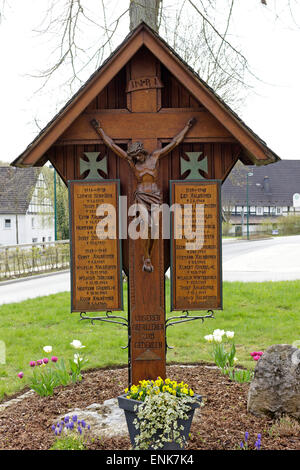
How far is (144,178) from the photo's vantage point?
4793mm

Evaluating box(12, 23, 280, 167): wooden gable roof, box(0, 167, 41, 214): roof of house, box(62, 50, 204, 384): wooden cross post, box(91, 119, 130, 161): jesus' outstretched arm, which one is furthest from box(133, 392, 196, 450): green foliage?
box(0, 167, 41, 214): roof of house

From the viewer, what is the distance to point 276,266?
20406mm

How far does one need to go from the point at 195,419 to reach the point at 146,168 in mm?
2494

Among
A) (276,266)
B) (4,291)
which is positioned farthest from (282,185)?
(4,291)

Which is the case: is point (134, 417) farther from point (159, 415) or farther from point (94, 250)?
point (94, 250)

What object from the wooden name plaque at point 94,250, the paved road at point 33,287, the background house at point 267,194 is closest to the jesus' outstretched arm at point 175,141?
the wooden name plaque at point 94,250

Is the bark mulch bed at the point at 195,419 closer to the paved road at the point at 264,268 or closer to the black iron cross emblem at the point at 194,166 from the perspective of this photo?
the black iron cross emblem at the point at 194,166

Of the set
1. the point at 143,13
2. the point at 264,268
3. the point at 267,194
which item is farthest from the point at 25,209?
the point at 143,13

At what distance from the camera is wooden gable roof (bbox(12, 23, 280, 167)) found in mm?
4668

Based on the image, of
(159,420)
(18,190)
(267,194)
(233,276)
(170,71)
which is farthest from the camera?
(267,194)

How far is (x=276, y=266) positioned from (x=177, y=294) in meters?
16.1

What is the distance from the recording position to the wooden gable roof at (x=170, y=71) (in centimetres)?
467

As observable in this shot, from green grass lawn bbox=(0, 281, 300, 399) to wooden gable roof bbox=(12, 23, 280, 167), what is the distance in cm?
343

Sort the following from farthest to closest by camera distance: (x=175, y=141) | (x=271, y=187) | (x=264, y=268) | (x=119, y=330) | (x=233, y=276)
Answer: (x=271, y=187)
(x=264, y=268)
(x=233, y=276)
(x=119, y=330)
(x=175, y=141)
